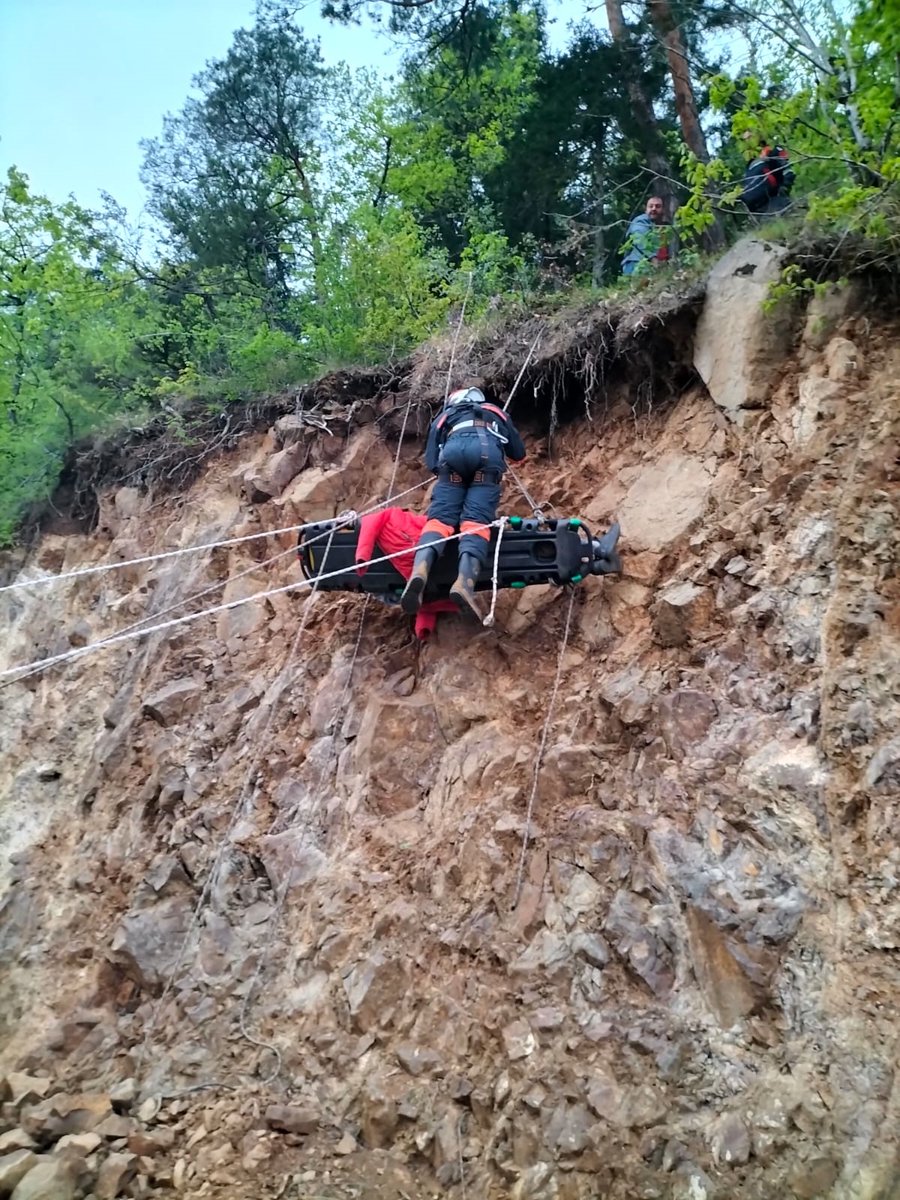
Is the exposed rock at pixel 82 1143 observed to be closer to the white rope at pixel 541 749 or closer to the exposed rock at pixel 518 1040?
the exposed rock at pixel 518 1040

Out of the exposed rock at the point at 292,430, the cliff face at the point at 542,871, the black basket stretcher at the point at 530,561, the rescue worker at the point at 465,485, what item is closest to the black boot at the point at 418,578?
the rescue worker at the point at 465,485

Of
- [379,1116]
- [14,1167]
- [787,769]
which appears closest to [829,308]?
[787,769]

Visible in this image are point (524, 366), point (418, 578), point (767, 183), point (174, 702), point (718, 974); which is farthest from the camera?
point (524, 366)

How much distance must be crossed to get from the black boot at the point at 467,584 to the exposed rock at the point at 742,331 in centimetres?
201

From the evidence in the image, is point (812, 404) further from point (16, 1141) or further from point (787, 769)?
point (16, 1141)

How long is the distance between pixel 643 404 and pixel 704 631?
2.20 m

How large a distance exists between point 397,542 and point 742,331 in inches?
106

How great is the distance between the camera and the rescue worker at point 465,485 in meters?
5.36

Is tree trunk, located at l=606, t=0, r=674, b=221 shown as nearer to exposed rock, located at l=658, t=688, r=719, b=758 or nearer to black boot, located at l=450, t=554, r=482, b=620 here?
black boot, located at l=450, t=554, r=482, b=620

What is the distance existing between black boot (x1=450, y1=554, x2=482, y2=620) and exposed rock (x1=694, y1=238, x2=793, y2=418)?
2.01 meters

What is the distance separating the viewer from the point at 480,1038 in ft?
13.8

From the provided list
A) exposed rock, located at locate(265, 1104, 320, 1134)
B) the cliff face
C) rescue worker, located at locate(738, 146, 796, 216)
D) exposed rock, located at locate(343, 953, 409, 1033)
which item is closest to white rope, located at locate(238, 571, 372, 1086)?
the cliff face

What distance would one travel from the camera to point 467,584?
17.1ft

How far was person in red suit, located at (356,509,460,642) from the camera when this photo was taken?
5695 millimetres
